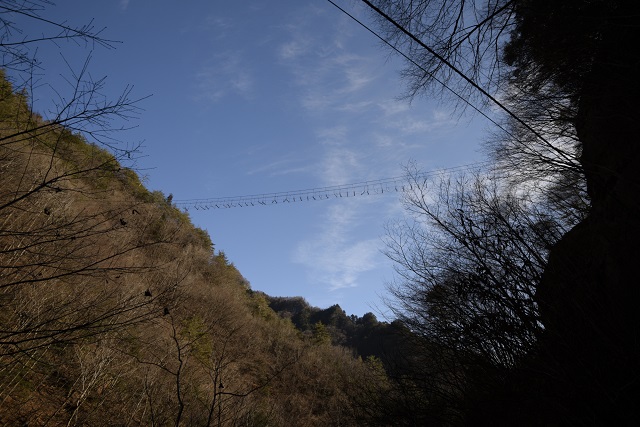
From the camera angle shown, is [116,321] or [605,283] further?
[116,321]

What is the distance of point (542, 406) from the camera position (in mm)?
2840

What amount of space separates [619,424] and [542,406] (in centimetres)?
70

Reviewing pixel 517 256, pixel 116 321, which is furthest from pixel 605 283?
pixel 116 321

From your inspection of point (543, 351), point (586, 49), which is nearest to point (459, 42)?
point (586, 49)

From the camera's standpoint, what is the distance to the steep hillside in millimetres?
2170

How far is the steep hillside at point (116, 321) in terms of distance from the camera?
2.17m

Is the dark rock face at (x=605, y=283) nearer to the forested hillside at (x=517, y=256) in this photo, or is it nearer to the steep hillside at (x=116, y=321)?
the forested hillside at (x=517, y=256)

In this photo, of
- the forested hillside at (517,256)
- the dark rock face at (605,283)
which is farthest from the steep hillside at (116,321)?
the dark rock face at (605,283)

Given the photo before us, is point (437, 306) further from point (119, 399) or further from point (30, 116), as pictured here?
point (119, 399)

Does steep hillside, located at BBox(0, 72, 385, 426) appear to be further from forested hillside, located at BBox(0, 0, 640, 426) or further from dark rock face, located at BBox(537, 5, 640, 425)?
dark rock face, located at BBox(537, 5, 640, 425)

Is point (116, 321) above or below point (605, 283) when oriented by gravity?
below

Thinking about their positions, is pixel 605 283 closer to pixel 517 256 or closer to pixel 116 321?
pixel 517 256

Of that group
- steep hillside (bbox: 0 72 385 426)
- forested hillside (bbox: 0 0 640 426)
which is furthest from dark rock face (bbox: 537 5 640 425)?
steep hillside (bbox: 0 72 385 426)

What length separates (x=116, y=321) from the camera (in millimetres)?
2984
